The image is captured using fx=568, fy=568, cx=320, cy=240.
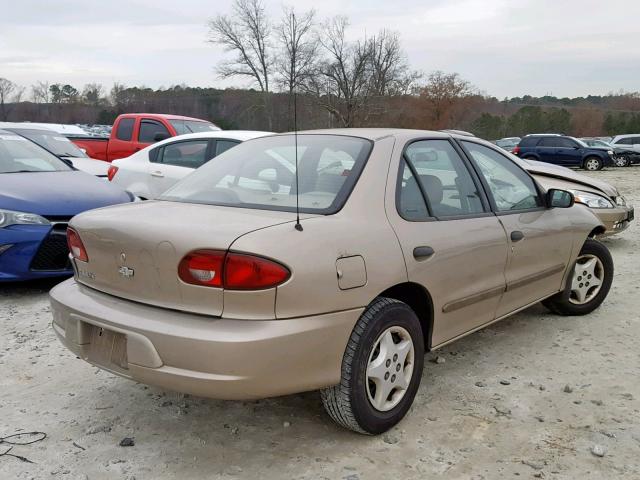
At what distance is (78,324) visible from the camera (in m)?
2.61

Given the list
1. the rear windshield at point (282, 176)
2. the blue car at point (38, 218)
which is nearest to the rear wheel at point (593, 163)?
the blue car at point (38, 218)

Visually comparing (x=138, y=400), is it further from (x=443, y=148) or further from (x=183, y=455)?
(x=443, y=148)

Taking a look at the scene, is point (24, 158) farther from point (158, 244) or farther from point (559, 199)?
point (559, 199)

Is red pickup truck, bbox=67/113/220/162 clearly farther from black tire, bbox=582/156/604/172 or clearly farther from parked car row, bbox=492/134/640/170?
black tire, bbox=582/156/604/172

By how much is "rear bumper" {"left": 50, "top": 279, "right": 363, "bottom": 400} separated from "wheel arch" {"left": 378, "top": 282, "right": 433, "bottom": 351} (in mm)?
408

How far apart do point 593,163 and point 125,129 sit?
19.2m

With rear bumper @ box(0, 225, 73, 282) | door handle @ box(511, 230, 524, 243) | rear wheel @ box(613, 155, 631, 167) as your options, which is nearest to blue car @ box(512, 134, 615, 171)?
rear wheel @ box(613, 155, 631, 167)

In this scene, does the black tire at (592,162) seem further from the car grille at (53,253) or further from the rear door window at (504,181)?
the car grille at (53,253)

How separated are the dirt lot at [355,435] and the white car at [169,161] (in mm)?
3694

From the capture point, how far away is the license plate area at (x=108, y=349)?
2428 millimetres

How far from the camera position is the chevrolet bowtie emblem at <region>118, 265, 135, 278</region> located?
2.48 meters

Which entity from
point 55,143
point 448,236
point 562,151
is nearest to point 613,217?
point 448,236

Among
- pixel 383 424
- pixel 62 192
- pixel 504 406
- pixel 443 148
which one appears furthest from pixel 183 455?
pixel 62 192

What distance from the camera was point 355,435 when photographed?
107 inches
